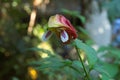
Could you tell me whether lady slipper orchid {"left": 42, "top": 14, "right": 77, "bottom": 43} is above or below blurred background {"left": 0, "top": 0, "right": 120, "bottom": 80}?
above

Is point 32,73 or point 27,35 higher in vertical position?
point 27,35

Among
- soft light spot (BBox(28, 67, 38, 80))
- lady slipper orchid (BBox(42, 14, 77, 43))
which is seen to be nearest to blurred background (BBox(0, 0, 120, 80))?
soft light spot (BBox(28, 67, 38, 80))

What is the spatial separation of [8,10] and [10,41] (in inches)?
10.2

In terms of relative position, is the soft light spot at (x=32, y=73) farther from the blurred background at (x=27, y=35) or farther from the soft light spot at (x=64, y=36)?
the soft light spot at (x=64, y=36)

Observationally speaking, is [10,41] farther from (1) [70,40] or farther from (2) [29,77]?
(1) [70,40]

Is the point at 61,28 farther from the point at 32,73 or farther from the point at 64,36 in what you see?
the point at 32,73

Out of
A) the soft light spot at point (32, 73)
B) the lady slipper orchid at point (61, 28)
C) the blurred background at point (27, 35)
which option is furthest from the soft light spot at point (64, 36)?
the soft light spot at point (32, 73)

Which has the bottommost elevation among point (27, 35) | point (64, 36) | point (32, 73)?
point (32, 73)

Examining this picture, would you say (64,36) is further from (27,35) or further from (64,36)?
(27,35)

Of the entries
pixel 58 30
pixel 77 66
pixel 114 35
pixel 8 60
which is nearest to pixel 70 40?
pixel 58 30

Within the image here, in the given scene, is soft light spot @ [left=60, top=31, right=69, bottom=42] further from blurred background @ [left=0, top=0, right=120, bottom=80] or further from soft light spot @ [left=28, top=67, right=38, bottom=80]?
soft light spot @ [left=28, top=67, right=38, bottom=80]

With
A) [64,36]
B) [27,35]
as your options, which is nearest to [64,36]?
[64,36]

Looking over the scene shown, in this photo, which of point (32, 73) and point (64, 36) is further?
point (32, 73)

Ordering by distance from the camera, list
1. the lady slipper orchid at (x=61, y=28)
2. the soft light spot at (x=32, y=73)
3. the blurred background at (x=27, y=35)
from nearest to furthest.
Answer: the lady slipper orchid at (x=61, y=28)
the blurred background at (x=27, y=35)
the soft light spot at (x=32, y=73)
